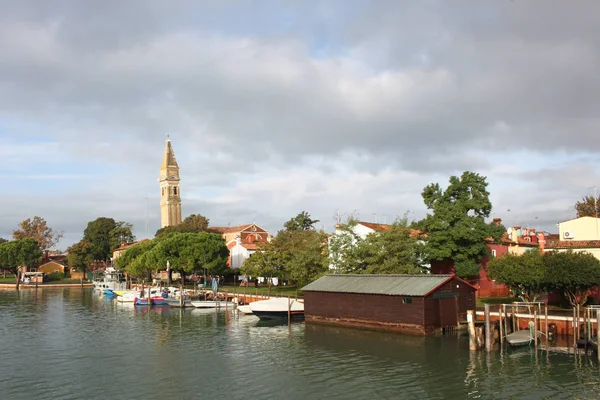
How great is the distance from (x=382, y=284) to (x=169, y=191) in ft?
486

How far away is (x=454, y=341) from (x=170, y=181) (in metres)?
157

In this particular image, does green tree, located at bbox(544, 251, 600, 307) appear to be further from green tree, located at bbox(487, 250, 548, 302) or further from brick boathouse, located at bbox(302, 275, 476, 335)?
brick boathouse, located at bbox(302, 275, 476, 335)

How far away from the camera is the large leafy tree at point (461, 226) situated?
57.5 meters

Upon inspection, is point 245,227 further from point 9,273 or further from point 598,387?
point 598,387

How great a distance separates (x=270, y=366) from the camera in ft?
116

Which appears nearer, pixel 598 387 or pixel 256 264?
pixel 598 387

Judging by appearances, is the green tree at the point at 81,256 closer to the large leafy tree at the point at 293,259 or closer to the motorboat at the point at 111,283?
the motorboat at the point at 111,283

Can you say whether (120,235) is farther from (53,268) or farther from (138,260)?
(138,260)

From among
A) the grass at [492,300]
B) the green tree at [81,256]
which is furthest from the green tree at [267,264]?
the green tree at [81,256]

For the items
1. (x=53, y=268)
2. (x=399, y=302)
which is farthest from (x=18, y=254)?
(x=399, y=302)

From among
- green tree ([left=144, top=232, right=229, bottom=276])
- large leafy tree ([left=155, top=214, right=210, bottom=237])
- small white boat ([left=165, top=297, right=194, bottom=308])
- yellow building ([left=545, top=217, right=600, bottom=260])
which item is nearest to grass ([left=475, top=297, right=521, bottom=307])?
yellow building ([left=545, top=217, right=600, bottom=260])

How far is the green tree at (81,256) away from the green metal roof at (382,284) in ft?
334

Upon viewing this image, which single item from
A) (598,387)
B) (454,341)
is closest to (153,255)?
(454,341)

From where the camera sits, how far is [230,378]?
32219 millimetres
